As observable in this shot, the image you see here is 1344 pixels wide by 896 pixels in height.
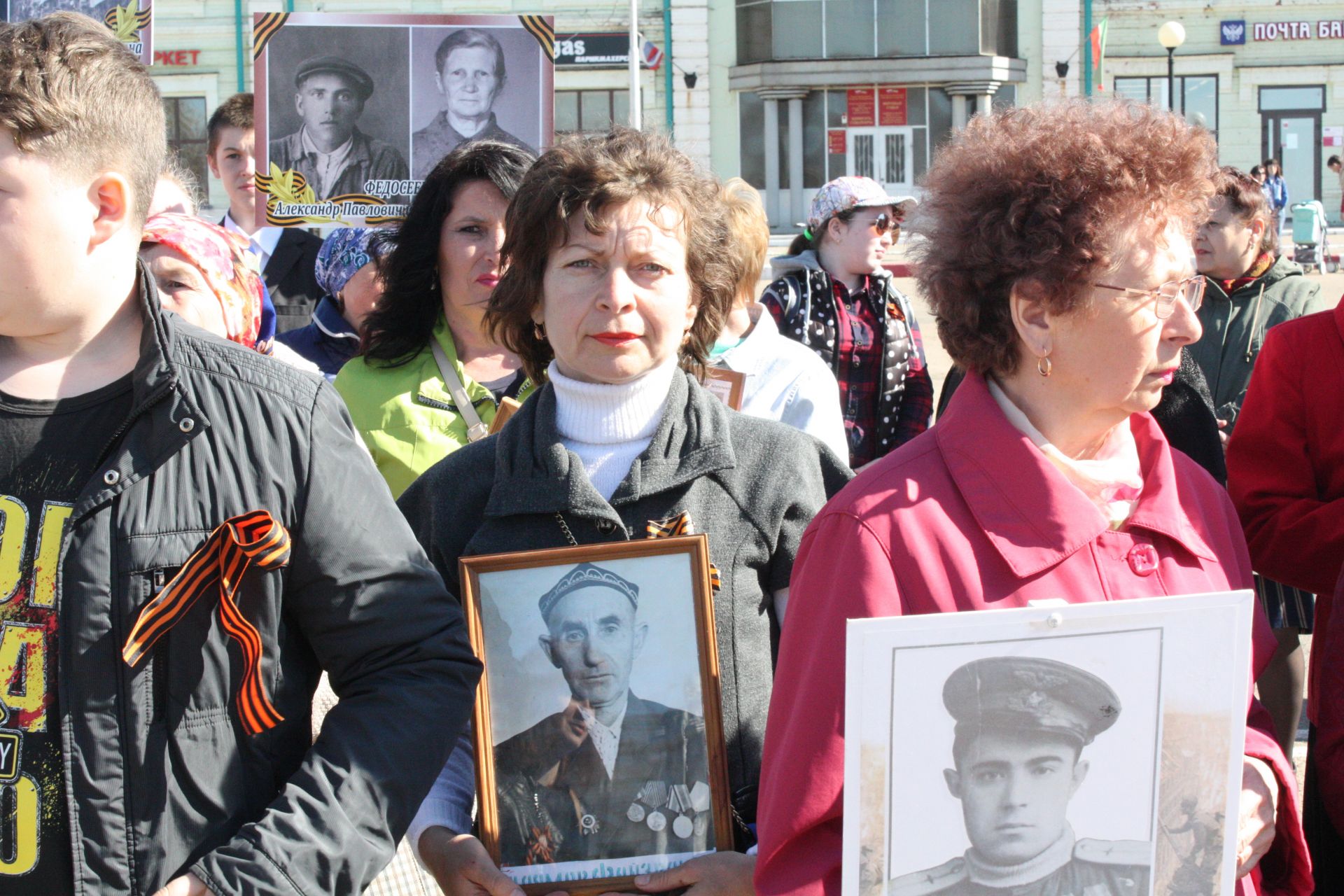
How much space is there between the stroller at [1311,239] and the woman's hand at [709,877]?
21949 millimetres

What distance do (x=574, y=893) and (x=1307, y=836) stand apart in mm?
1285

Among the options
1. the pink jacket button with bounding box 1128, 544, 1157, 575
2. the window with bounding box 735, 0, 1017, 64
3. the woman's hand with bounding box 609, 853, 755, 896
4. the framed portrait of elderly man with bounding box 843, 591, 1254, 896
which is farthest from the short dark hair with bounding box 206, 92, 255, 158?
the window with bounding box 735, 0, 1017, 64

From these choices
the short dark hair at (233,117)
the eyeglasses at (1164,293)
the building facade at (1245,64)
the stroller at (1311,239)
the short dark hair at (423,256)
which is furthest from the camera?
the building facade at (1245,64)

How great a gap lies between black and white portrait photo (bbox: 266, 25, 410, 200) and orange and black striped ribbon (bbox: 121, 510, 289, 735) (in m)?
3.57

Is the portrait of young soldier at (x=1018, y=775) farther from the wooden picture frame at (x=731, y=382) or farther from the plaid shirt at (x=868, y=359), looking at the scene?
the plaid shirt at (x=868, y=359)

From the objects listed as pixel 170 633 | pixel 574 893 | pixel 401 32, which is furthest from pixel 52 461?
pixel 401 32

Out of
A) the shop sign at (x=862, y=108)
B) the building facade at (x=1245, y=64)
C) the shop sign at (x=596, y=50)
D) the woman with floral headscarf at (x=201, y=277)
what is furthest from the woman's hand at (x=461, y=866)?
the building facade at (x=1245, y=64)

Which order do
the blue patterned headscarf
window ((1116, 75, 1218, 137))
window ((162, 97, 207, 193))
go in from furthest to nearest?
window ((1116, 75, 1218, 137))
window ((162, 97, 207, 193))
the blue patterned headscarf

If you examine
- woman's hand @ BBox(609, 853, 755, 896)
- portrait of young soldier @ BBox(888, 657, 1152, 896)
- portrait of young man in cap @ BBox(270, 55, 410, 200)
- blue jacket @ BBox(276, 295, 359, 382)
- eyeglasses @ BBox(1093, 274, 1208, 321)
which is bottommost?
woman's hand @ BBox(609, 853, 755, 896)

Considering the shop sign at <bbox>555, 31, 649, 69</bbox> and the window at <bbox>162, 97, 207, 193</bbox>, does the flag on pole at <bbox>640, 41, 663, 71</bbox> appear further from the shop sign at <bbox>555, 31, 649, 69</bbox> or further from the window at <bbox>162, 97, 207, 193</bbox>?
the window at <bbox>162, 97, 207, 193</bbox>

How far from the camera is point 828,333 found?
5.61 m

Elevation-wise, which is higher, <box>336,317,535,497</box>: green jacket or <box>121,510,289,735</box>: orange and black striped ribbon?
<box>336,317,535,497</box>: green jacket

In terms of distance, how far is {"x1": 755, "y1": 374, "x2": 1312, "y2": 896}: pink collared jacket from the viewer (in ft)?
5.98

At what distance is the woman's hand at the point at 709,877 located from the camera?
2068 millimetres
